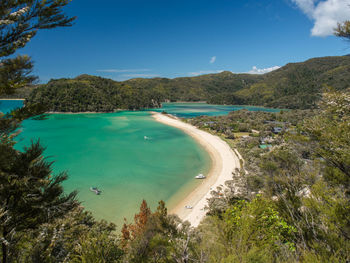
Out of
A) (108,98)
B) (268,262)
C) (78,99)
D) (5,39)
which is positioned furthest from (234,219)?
(108,98)

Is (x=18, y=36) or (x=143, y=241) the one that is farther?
(x=143, y=241)

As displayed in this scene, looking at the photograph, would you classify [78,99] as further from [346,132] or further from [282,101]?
[282,101]

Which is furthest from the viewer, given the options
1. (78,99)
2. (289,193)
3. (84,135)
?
(78,99)

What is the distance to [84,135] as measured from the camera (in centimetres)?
4706

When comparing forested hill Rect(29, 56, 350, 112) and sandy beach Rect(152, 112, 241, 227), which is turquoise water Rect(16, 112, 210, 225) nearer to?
sandy beach Rect(152, 112, 241, 227)

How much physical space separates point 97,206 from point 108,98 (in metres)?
108

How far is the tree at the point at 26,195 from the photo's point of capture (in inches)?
138

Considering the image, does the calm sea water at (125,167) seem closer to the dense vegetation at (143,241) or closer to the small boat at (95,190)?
the small boat at (95,190)

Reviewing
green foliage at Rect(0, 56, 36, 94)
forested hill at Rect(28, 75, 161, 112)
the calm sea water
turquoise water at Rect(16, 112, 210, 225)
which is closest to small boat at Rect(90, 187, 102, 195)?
the calm sea water

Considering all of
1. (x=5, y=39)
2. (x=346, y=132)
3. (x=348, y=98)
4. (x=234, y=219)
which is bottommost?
(x=234, y=219)

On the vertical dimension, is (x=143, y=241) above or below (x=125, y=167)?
above

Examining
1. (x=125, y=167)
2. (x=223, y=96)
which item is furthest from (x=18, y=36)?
(x=223, y=96)

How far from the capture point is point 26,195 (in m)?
3.57

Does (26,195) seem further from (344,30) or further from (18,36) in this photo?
(344,30)
